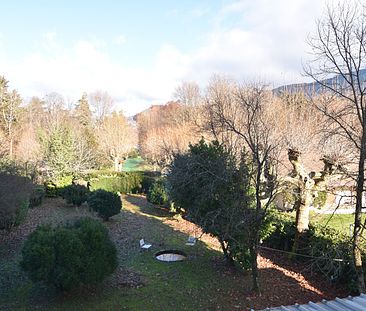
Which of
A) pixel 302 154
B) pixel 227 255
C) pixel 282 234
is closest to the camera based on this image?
pixel 227 255

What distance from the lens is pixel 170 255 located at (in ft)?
38.8

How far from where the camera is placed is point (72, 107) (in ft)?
164

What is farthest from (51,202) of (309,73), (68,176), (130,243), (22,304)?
(309,73)

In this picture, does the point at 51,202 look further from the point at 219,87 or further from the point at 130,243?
the point at 219,87

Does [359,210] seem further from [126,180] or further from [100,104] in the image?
[100,104]

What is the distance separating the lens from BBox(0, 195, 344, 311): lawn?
7664 millimetres

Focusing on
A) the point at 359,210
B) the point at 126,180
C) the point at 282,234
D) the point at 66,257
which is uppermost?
the point at 359,210

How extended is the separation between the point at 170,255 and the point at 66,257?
206 inches

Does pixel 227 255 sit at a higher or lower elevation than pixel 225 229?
lower

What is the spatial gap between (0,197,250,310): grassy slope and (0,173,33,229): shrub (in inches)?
49.0

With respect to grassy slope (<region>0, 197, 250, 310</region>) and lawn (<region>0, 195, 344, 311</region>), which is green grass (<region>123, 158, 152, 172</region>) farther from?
grassy slope (<region>0, 197, 250, 310</region>)

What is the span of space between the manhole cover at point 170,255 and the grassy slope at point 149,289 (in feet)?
0.94

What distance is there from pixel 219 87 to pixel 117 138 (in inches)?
598

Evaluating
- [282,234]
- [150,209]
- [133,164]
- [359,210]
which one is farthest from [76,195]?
[133,164]
